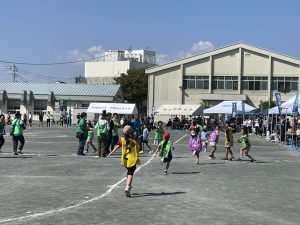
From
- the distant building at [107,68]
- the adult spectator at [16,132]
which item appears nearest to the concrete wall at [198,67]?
the distant building at [107,68]

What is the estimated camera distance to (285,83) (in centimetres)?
8006

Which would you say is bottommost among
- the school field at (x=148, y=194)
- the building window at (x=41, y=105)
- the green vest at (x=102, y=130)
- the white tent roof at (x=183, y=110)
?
the school field at (x=148, y=194)

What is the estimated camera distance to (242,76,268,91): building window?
3185 inches

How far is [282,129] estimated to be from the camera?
3906 centimetres

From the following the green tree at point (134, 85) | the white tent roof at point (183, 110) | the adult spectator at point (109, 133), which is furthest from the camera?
→ the green tree at point (134, 85)

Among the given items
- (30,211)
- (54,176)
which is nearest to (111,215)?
(30,211)

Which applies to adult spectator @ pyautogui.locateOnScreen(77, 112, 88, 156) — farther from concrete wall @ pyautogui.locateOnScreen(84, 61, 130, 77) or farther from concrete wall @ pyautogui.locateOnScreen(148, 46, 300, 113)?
concrete wall @ pyautogui.locateOnScreen(84, 61, 130, 77)

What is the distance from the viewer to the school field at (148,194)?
938 centimetres

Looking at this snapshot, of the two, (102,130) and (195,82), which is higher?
(195,82)

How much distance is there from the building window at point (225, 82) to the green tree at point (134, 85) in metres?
20.8

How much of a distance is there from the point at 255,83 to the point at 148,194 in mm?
71111

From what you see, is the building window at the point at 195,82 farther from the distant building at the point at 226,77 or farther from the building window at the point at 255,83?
the building window at the point at 255,83

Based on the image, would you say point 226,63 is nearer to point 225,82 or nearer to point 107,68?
point 225,82

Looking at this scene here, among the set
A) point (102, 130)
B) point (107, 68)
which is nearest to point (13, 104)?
point (107, 68)
